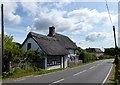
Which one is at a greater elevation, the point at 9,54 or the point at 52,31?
the point at 52,31

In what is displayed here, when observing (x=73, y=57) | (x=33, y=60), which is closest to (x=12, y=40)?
(x=33, y=60)

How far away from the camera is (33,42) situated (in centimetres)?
4391

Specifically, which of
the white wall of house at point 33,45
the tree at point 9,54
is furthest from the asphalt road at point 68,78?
the white wall of house at point 33,45

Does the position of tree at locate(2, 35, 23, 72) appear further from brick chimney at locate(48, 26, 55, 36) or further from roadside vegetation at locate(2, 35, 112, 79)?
brick chimney at locate(48, 26, 55, 36)

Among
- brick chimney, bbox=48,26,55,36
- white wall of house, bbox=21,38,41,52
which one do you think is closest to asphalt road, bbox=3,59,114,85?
white wall of house, bbox=21,38,41,52

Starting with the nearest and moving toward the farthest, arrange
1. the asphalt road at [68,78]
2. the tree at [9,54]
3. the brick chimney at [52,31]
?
the asphalt road at [68,78]
the tree at [9,54]
the brick chimney at [52,31]

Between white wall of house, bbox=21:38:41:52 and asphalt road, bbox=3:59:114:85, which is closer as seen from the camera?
asphalt road, bbox=3:59:114:85

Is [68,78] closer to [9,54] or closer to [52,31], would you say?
[9,54]

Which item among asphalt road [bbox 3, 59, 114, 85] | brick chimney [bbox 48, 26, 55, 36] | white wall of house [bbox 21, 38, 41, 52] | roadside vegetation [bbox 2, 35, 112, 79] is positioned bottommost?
asphalt road [bbox 3, 59, 114, 85]

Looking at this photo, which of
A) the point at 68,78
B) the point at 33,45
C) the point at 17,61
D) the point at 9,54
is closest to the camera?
the point at 68,78

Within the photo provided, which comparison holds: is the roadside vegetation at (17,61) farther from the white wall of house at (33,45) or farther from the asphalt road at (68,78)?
the asphalt road at (68,78)

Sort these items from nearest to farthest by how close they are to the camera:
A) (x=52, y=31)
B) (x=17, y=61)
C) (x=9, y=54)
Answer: (x=9, y=54) < (x=17, y=61) < (x=52, y=31)

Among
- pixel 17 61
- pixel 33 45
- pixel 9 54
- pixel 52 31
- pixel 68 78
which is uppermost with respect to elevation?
pixel 52 31

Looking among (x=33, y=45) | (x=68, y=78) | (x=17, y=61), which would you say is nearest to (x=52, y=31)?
(x=33, y=45)
